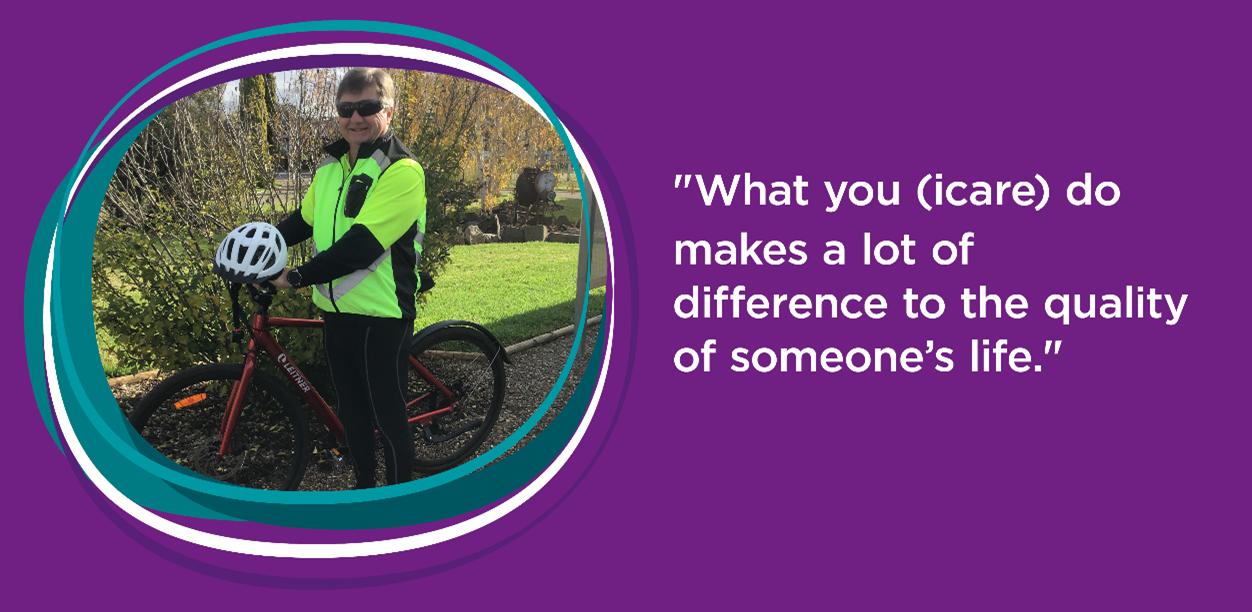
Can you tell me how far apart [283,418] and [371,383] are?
1548mm

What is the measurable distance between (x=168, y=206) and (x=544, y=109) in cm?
245

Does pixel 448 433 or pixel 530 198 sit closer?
pixel 448 433

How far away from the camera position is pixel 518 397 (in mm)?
5215

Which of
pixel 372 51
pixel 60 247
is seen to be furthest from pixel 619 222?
pixel 60 247

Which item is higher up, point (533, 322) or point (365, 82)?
point (365, 82)

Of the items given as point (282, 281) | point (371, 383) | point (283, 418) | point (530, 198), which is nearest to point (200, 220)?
point (283, 418)

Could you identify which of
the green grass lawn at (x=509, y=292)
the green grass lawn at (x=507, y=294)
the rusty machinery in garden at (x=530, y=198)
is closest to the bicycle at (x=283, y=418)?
the green grass lawn at (x=507, y=294)

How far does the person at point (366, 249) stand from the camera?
3.03 meters

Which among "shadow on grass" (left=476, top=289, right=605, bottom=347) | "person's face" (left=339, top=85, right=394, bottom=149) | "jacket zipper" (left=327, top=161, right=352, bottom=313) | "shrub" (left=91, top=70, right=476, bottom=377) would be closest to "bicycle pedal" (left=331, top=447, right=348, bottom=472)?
"shrub" (left=91, top=70, right=476, bottom=377)

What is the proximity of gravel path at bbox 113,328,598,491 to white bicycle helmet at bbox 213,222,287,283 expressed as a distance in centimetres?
135

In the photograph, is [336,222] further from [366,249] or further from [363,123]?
[363,123]

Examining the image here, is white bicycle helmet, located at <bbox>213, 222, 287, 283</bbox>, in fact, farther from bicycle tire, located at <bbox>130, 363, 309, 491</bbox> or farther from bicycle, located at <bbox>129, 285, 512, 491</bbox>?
bicycle tire, located at <bbox>130, 363, 309, 491</bbox>

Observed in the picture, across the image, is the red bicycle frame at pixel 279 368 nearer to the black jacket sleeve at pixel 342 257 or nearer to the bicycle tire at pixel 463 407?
the bicycle tire at pixel 463 407

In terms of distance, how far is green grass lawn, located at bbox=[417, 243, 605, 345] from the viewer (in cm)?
664
